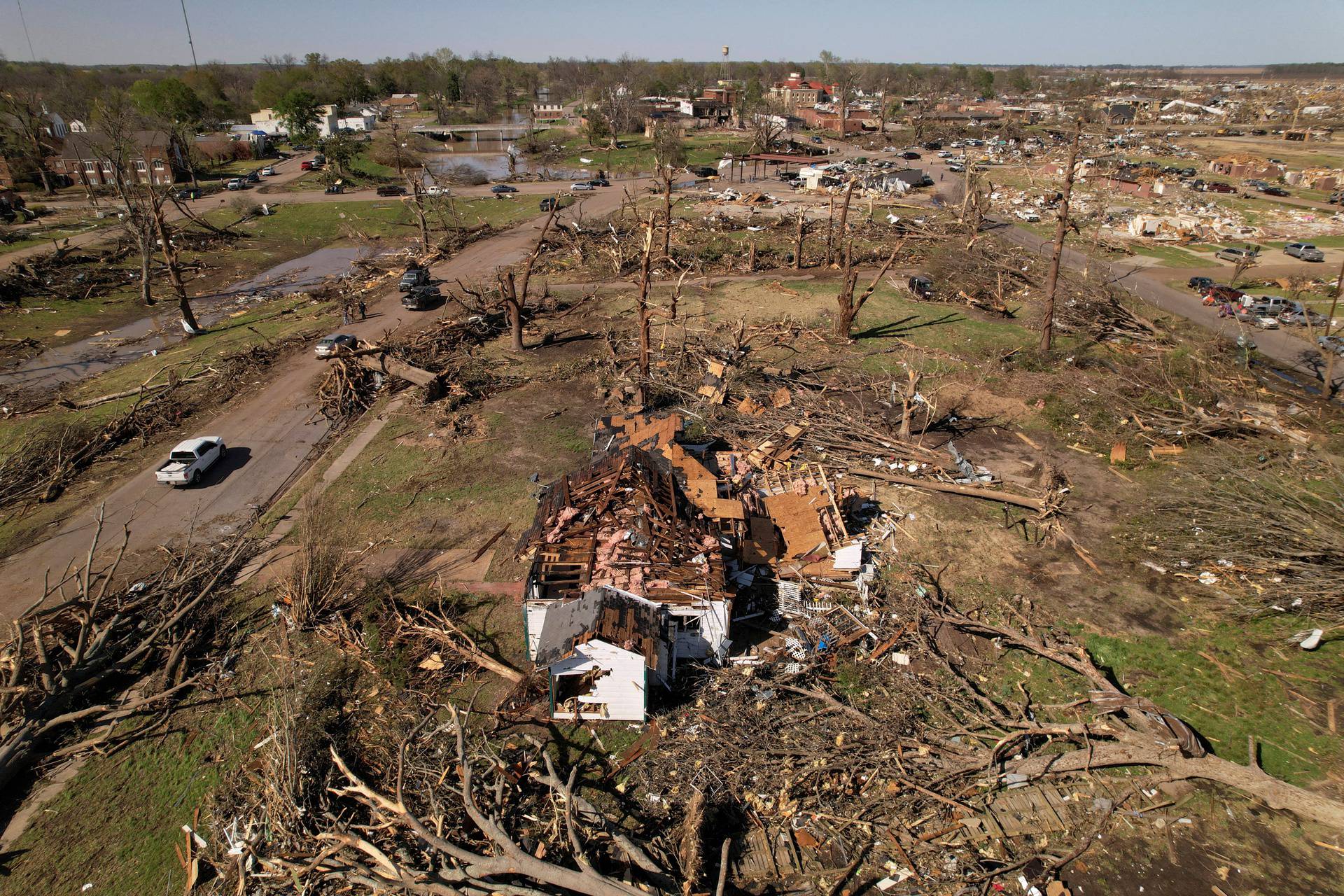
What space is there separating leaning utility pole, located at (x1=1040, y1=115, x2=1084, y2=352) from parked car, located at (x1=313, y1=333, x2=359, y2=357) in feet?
93.0

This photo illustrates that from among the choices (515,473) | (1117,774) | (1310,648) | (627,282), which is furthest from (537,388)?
(1310,648)

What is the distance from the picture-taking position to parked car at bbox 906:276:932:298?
1412 inches

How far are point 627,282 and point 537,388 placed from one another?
1524 centimetres

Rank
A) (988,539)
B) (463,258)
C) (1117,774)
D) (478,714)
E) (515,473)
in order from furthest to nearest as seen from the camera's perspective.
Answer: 1. (463,258)
2. (515,473)
3. (988,539)
4. (478,714)
5. (1117,774)

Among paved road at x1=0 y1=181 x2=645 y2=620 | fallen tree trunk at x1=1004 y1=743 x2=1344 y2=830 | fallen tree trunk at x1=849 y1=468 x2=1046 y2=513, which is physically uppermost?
fallen tree trunk at x1=849 y1=468 x2=1046 y2=513

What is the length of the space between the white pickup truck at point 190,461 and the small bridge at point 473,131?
88.1 metres

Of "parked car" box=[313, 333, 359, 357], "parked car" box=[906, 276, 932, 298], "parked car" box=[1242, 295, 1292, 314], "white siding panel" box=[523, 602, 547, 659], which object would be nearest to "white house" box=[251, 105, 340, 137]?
"parked car" box=[313, 333, 359, 357]

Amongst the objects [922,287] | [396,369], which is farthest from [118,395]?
[922,287]

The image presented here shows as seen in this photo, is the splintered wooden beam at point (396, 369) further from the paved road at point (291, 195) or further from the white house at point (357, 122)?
the white house at point (357, 122)

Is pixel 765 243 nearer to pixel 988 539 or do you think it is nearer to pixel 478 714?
pixel 988 539

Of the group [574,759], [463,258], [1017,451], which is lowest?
[574,759]

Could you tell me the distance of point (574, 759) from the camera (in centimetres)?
1221

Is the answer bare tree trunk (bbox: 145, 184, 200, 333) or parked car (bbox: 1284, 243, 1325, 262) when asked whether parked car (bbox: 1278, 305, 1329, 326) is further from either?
bare tree trunk (bbox: 145, 184, 200, 333)

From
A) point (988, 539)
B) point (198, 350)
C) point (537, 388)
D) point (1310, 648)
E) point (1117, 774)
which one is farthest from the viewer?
point (198, 350)
